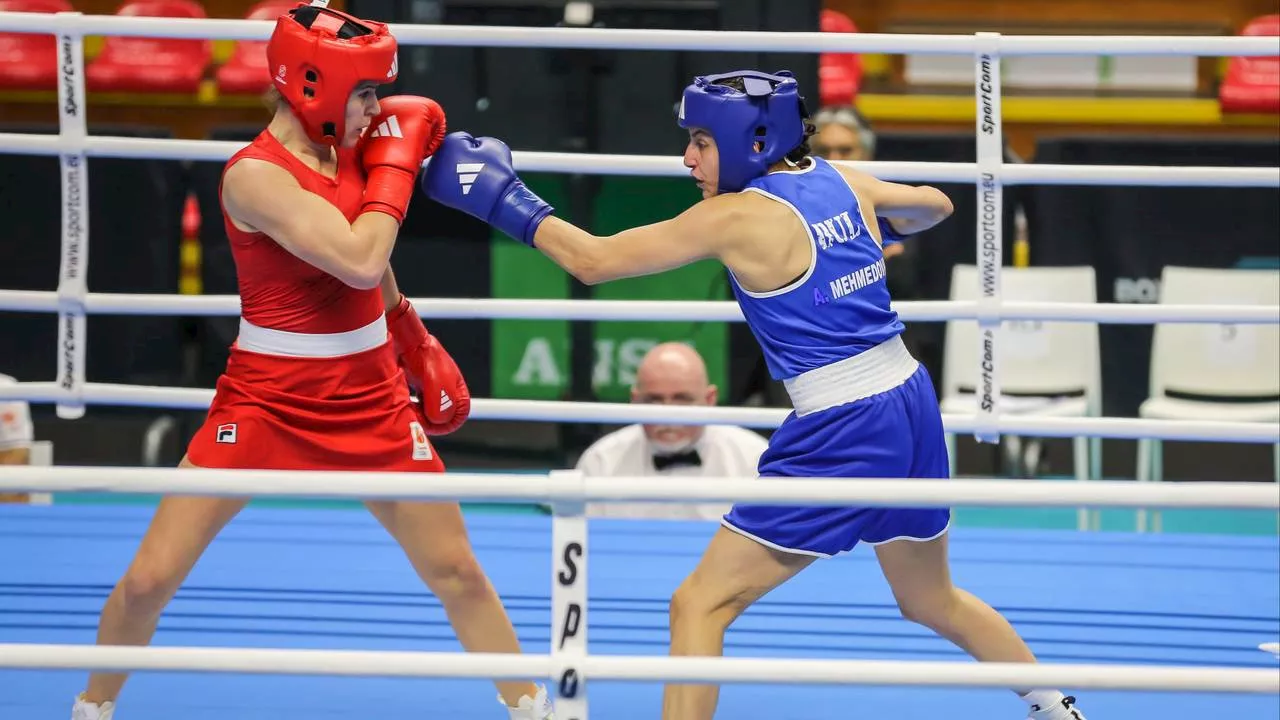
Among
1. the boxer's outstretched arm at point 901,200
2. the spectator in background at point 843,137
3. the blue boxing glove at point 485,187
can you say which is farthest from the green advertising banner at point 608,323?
the blue boxing glove at point 485,187

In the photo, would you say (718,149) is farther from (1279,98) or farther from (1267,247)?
(1279,98)

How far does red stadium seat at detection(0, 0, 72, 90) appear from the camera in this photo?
732 cm

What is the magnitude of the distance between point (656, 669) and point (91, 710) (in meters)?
1.24

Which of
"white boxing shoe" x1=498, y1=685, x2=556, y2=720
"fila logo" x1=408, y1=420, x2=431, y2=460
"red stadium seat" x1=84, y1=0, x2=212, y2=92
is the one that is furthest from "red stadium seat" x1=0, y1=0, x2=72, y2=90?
"white boxing shoe" x1=498, y1=685, x2=556, y2=720

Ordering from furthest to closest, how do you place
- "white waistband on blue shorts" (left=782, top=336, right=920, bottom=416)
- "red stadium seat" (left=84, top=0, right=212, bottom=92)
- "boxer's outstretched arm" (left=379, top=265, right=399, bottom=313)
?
"red stadium seat" (left=84, top=0, right=212, bottom=92)
"boxer's outstretched arm" (left=379, top=265, right=399, bottom=313)
"white waistband on blue shorts" (left=782, top=336, right=920, bottom=416)

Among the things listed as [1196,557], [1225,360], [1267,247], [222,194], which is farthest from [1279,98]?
[222,194]

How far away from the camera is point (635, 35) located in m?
3.53

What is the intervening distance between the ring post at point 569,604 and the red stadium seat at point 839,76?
5.81 m

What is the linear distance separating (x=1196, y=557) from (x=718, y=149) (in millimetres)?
2166

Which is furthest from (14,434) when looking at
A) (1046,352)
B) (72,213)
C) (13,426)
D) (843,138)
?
(1046,352)

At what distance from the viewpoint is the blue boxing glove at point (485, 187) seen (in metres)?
2.68

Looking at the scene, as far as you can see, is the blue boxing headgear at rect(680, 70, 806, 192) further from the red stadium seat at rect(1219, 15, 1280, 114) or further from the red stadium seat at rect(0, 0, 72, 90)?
the red stadium seat at rect(0, 0, 72, 90)

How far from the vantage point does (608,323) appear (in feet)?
Result: 18.7

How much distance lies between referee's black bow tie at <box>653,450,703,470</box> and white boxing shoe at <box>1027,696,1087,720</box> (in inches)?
74.2
